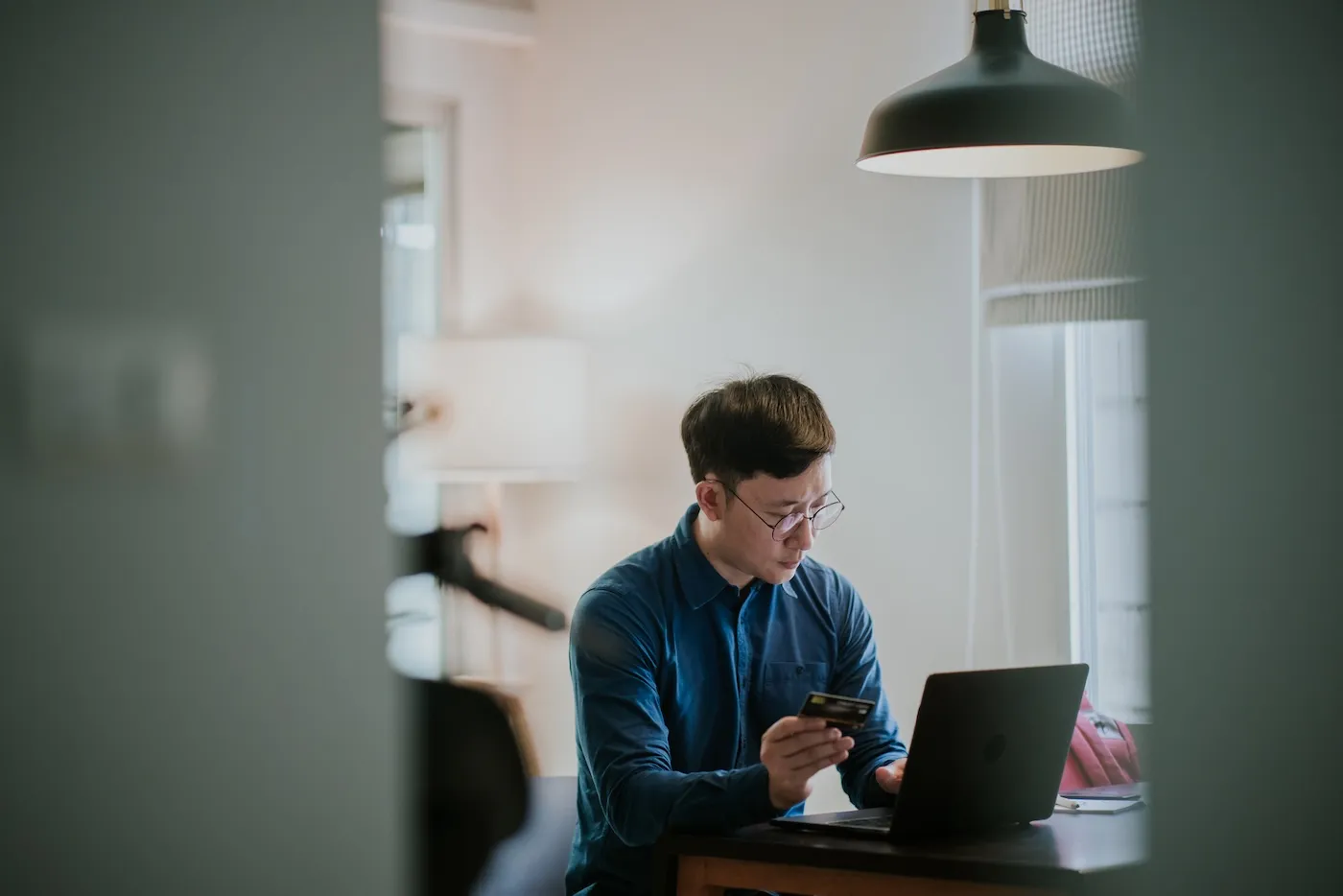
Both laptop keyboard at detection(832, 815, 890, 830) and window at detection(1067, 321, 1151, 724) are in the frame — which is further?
window at detection(1067, 321, 1151, 724)

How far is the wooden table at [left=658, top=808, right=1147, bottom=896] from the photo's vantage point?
4.66 ft

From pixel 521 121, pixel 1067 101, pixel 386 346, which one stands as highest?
pixel 521 121

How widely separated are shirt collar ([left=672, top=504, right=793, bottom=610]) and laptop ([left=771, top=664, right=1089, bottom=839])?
13.4 inches

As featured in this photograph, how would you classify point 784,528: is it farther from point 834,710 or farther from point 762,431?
point 834,710

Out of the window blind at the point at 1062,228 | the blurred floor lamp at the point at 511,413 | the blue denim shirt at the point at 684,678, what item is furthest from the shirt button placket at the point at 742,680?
the window blind at the point at 1062,228

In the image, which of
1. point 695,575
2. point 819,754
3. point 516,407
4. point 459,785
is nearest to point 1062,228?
point 516,407

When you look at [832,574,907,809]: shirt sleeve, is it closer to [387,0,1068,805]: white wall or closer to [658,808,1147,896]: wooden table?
[658,808,1147,896]: wooden table

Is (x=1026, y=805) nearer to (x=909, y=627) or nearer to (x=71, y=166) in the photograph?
(x=71, y=166)

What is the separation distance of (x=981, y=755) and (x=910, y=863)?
20 centimetres

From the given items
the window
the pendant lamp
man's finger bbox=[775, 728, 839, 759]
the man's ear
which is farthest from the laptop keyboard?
the window

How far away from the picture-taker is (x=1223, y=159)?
123cm

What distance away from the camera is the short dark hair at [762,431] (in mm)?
1925

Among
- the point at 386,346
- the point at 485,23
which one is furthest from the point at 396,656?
the point at 485,23

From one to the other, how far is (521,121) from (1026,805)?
5.64ft
